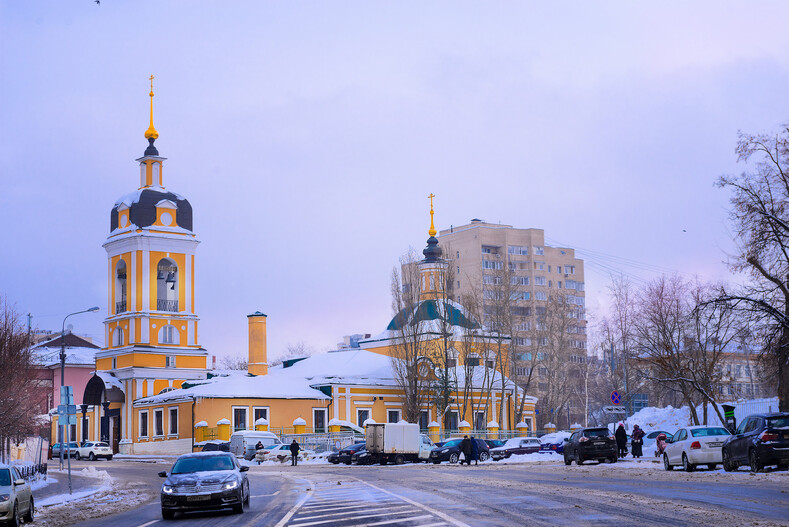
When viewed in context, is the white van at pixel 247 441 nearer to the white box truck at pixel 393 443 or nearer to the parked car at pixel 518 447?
the white box truck at pixel 393 443

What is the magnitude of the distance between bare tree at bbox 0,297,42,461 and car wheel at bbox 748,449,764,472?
78.0 ft

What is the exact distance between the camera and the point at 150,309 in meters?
76.8

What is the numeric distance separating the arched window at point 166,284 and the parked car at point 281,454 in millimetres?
20593

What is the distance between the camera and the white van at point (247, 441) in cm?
6184

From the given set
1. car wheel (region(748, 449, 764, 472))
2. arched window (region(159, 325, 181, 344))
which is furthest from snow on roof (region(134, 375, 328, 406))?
car wheel (region(748, 449, 764, 472))

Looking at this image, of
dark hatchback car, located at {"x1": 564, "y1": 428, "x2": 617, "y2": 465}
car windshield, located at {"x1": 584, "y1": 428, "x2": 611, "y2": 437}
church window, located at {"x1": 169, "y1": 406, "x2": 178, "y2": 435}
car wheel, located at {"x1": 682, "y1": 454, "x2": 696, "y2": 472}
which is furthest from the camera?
church window, located at {"x1": 169, "y1": 406, "x2": 178, "y2": 435}

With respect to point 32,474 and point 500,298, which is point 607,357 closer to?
point 500,298

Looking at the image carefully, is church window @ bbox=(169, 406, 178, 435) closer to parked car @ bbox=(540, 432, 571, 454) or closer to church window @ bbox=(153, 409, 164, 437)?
church window @ bbox=(153, 409, 164, 437)

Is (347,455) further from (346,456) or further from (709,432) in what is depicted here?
(709,432)

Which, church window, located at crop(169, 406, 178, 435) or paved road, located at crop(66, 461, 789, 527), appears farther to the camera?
church window, located at crop(169, 406, 178, 435)

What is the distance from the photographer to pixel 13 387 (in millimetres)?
39406

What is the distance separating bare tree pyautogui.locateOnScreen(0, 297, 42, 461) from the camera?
36094 millimetres

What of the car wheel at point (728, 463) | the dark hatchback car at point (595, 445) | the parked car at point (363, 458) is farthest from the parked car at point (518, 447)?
the car wheel at point (728, 463)

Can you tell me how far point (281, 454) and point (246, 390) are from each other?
→ 1242 cm
